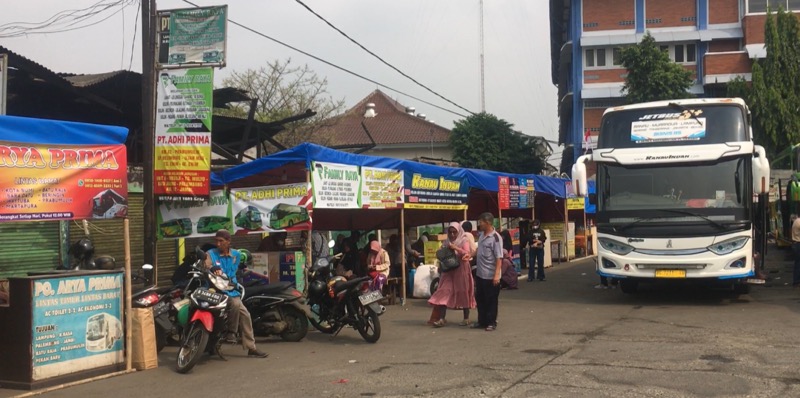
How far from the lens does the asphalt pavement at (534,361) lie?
7242mm

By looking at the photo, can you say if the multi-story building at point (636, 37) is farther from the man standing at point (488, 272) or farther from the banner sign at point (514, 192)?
the man standing at point (488, 272)

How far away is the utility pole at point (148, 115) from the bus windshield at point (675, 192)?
7.65m

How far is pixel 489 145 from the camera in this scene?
4247 centimetres

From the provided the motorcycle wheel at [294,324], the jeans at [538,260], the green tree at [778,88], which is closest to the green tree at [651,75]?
the green tree at [778,88]

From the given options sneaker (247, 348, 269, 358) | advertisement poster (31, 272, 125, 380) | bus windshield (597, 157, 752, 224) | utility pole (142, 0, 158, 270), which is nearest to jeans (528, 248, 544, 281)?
bus windshield (597, 157, 752, 224)

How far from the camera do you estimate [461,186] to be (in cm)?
1722

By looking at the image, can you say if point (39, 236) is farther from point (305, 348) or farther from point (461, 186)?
point (461, 186)

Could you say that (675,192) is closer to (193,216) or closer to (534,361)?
(534,361)

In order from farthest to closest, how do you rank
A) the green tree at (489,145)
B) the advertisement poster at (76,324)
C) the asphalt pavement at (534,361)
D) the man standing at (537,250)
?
the green tree at (489,145), the man standing at (537,250), the advertisement poster at (76,324), the asphalt pavement at (534,361)

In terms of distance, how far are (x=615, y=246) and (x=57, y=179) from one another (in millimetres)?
9251

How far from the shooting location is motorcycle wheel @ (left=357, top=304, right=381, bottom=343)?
10.3m

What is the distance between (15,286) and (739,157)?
36.4 feet

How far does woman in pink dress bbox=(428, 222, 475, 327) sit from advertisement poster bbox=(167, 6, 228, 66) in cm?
450

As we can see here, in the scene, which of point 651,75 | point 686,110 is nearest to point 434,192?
point 686,110
